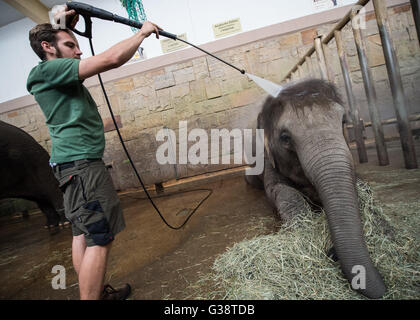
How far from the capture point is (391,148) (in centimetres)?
425

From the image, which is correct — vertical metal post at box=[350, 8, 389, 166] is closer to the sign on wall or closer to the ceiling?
the sign on wall

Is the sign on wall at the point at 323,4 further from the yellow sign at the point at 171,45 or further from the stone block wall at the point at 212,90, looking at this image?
the yellow sign at the point at 171,45

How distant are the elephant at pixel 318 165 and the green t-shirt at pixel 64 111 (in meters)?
→ 1.64

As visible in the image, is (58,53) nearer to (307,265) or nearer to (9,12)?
(307,265)

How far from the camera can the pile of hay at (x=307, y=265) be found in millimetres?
1188

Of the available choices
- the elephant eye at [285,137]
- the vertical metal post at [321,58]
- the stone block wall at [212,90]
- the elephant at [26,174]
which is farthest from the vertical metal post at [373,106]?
the elephant at [26,174]

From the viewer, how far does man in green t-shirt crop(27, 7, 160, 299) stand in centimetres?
135

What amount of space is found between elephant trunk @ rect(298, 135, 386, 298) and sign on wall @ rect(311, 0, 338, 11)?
5.89 m

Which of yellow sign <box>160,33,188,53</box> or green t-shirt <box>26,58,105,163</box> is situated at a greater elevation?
yellow sign <box>160,33,188,53</box>

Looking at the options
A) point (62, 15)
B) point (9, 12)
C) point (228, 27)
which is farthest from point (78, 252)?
point (9, 12)

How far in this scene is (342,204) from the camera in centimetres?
134

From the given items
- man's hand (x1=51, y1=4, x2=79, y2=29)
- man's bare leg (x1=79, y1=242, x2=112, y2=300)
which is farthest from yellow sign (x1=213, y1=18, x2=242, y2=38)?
man's bare leg (x1=79, y1=242, x2=112, y2=300)

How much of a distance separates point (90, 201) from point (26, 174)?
12.8 feet
